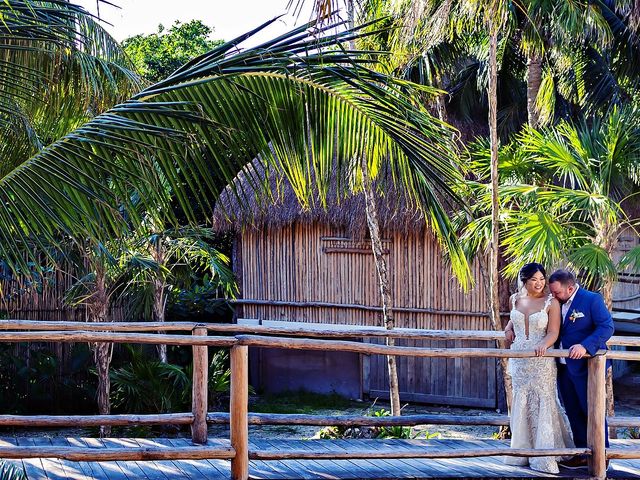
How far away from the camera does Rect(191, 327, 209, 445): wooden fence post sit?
6816 millimetres

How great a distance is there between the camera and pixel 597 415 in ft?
21.2

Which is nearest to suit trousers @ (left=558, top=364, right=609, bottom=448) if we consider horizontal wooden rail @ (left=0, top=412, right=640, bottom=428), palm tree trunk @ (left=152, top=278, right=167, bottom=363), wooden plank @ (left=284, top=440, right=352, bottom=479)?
horizontal wooden rail @ (left=0, top=412, right=640, bottom=428)

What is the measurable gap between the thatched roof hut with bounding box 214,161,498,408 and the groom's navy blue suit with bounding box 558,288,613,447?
7.32 meters

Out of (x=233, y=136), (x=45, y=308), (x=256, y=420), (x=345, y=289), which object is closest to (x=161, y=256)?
(x=45, y=308)

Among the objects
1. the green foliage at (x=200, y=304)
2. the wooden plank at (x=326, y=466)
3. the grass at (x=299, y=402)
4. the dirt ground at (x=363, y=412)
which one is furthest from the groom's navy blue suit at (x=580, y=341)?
the green foliage at (x=200, y=304)

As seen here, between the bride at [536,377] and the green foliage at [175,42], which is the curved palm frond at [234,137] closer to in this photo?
the bride at [536,377]

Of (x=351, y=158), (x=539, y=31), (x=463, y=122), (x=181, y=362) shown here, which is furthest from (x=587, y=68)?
(x=351, y=158)

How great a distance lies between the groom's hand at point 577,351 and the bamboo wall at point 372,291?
26.2ft

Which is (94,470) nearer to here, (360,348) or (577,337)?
(360,348)

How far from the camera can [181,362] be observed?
51.1ft

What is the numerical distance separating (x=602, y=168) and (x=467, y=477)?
477cm

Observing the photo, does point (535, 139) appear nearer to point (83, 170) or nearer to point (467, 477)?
point (467, 477)

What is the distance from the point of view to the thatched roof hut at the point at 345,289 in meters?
14.8

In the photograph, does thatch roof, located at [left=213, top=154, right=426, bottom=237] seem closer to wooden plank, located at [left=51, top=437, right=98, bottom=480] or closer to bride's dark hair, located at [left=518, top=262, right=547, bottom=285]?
bride's dark hair, located at [left=518, top=262, right=547, bottom=285]
